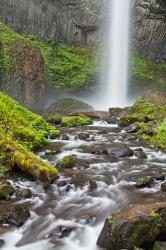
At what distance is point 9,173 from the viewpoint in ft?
29.2

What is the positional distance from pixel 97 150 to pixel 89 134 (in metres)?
3.04

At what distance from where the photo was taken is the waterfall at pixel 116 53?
30484 millimetres

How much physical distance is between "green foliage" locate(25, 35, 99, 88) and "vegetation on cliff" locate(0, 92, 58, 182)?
16.1 meters

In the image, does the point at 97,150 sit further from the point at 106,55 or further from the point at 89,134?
the point at 106,55

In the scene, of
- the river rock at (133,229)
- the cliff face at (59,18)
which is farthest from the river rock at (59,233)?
the cliff face at (59,18)

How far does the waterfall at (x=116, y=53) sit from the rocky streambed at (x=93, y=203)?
1821cm

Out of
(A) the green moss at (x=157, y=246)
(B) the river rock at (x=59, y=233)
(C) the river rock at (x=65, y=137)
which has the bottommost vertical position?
(C) the river rock at (x=65, y=137)

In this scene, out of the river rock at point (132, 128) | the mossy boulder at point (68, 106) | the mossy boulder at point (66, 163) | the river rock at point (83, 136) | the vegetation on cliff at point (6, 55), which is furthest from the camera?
the mossy boulder at point (68, 106)

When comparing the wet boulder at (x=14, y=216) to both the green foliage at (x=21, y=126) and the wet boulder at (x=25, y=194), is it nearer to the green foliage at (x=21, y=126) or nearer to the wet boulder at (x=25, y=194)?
the wet boulder at (x=25, y=194)

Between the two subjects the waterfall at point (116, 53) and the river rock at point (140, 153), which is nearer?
the river rock at point (140, 153)

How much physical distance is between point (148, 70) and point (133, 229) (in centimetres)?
2624

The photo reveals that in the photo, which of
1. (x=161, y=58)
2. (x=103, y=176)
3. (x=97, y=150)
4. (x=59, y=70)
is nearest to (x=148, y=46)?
(x=161, y=58)

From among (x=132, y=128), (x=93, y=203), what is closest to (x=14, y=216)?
(x=93, y=203)

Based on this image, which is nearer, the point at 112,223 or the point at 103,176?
the point at 112,223
